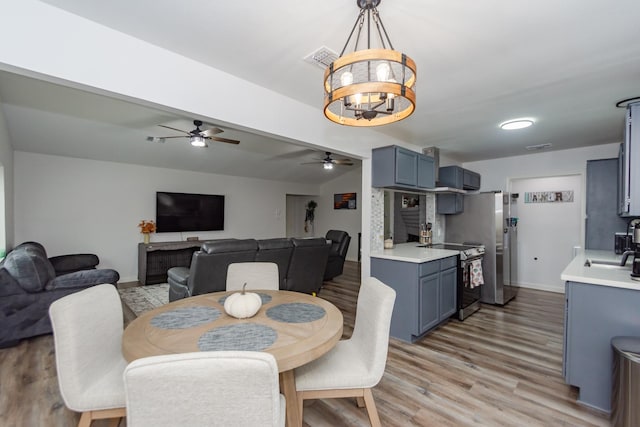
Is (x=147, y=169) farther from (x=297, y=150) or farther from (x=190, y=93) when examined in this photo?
(x=190, y=93)

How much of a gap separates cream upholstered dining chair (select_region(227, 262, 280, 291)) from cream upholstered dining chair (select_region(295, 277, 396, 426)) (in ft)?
3.03

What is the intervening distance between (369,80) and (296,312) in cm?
131

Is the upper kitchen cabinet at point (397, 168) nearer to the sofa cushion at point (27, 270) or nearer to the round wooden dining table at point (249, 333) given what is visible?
the round wooden dining table at point (249, 333)

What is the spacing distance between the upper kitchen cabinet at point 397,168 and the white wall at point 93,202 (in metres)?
4.31

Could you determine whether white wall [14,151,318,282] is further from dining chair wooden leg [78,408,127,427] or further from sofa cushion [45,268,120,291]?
dining chair wooden leg [78,408,127,427]

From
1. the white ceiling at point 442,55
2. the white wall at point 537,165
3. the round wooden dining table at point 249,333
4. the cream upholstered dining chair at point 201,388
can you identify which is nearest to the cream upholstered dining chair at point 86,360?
the round wooden dining table at point 249,333

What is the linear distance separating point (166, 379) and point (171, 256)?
5.23m

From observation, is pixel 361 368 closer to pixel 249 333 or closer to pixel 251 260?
pixel 249 333

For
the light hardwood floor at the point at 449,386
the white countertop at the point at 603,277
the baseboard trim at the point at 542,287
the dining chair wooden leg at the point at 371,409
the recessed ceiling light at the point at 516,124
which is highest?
the recessed ceiling light at the point at 516,124

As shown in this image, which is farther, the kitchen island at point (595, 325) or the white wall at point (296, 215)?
the white wall at point (296, 215)

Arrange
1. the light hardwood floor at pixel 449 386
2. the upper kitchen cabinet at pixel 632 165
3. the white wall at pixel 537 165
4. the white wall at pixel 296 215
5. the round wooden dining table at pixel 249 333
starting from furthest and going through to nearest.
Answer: the white wall at pixel 296 215 → the white wall at pixel 537 165 → the upper kitchen cabinet at pixel 632 165 → the light hardwood floor at pixel 449 386 → the round wooden dining table at pixel 249 333

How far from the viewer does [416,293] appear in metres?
2.95

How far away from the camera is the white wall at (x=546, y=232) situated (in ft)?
15.8

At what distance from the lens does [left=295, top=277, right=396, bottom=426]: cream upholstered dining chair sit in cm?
147
